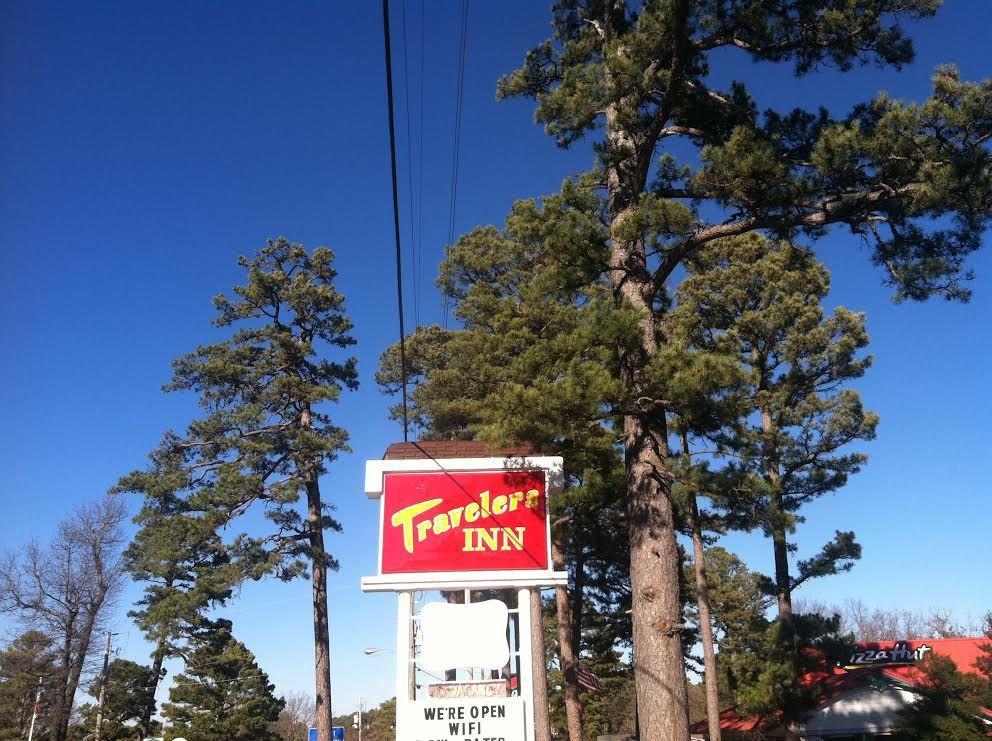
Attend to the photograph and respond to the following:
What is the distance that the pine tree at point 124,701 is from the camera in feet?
103

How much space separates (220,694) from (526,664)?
25672 mm

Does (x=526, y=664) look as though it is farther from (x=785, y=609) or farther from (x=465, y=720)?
(x=785, y=609)

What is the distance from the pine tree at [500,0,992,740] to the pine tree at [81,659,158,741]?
31.9 meters

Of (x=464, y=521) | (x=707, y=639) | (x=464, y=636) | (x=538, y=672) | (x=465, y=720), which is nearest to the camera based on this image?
(x=465, y=720)

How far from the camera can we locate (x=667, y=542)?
769 cm

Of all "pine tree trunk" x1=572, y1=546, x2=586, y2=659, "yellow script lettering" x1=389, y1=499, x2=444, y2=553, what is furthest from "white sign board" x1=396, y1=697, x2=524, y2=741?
"pine tree trunk" x1=572, y1=546, x2=586, y2=659

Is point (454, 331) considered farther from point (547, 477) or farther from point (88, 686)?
point (88, 686)

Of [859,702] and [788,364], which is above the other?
[788,364]

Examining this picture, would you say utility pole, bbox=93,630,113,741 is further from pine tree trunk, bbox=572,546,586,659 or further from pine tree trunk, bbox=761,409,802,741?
pine tree trunk, bbox=761,409,802,741

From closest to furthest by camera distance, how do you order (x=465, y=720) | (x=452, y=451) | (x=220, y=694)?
(x=465, y=720) → (x=452, y=451) → (x=220, y=694)

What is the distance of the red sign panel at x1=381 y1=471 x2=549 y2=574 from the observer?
9164mm

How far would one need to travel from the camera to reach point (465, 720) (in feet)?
26.7

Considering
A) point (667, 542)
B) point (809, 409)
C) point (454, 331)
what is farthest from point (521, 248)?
point (667, 542)

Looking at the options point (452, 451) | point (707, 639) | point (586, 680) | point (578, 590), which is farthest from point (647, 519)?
point (578, 590)
